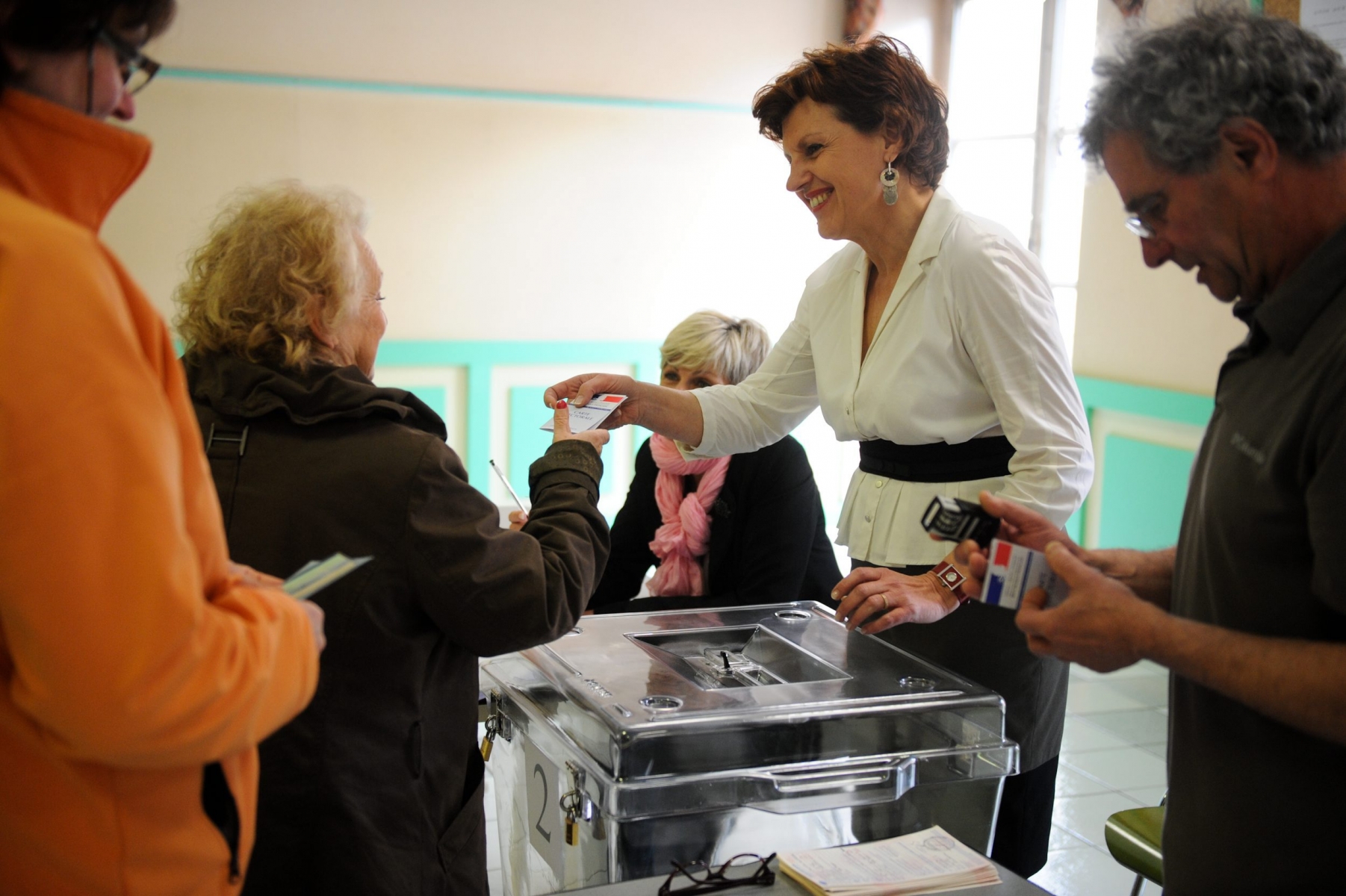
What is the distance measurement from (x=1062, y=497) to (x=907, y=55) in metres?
0.85

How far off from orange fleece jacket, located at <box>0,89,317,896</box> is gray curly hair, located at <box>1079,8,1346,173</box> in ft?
3.19

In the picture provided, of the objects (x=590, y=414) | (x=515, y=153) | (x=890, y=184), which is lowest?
(x=590, y=414)

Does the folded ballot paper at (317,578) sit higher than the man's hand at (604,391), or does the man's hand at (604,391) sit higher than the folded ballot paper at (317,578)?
the man's hand at (604,391)

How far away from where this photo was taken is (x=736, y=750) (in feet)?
4.99

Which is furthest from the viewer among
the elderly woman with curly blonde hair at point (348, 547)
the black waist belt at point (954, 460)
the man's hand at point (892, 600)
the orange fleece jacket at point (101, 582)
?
the black waist belt at point (954, 460)

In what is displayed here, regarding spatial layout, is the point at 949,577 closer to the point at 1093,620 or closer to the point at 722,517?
Result: the point at 1093,620

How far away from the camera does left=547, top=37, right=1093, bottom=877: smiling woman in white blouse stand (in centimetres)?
182

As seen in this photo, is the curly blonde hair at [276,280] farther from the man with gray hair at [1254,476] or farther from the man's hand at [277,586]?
the man with gray hair at [1254,476]

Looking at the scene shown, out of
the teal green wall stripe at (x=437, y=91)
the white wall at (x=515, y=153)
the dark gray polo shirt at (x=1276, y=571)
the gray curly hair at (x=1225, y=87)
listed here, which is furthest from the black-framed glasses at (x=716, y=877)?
the teal green wall stripe at (x=437, y=91)

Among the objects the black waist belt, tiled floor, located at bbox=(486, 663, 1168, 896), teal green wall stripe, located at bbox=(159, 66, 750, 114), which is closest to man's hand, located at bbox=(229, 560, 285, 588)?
the black waist belt

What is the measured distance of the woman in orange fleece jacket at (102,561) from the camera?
0.78 meters

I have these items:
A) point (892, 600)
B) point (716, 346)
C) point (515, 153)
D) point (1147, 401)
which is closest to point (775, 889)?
point (892, 600)

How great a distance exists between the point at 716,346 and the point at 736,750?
1488 millimetres

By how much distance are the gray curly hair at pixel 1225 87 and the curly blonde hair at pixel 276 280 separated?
3.33 feet
